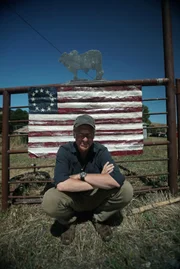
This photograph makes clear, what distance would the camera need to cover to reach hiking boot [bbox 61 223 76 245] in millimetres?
1934

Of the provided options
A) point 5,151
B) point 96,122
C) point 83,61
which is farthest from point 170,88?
point 5,151

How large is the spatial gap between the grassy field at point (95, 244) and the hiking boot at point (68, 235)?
49mm

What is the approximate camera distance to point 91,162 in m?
2.19

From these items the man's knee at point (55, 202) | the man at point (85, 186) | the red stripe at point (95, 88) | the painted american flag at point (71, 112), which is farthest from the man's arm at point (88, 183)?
the red stripe at point (95, 88)

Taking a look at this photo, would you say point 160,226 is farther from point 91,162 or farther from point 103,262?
point 91,162

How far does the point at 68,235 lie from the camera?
1.99 m

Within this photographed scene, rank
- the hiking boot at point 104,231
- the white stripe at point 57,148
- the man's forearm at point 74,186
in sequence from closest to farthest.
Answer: the man's forearm at point 74,186 → the hiking boot at point 104,231 → the white stripe at point 57,148

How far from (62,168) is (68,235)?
0.80 metres

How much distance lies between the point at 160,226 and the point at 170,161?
1.10 m

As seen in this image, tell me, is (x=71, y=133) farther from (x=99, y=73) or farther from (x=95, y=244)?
(x=95, y=244)

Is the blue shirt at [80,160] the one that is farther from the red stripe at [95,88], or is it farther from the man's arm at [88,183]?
the red stripe at [95,88]

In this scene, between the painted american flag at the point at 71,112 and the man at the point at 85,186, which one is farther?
the painted american flag at the point at 71,112

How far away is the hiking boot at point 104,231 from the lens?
1.95 m

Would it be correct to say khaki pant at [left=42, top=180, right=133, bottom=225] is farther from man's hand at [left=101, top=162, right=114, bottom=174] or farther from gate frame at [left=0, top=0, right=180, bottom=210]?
gate frame at [left=0, top=0, right=180, bottom=210]
